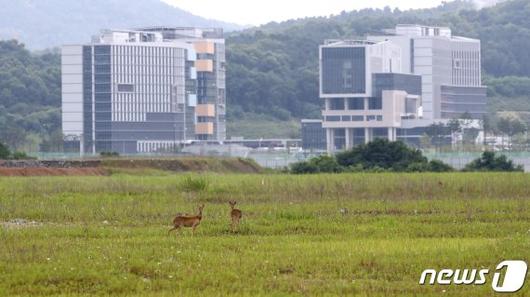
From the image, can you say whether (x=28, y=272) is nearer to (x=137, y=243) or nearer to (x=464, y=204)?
(x=137, y=243)

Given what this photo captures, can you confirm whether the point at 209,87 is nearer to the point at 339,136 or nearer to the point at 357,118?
the point at 339,136

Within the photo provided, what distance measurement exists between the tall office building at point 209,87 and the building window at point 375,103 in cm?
1712

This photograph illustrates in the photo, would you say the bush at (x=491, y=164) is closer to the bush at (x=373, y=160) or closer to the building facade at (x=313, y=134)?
the bush at (x=373, y=160)

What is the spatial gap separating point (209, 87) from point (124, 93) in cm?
1358

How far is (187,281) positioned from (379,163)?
6500 cm

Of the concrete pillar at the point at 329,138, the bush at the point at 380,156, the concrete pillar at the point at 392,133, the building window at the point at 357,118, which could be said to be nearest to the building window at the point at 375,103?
the building window at the point at 357,118

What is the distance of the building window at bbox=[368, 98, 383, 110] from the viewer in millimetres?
187125

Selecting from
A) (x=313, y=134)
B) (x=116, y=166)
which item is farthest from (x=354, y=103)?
(x=116, y=166)

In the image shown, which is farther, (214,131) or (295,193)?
(214,131)

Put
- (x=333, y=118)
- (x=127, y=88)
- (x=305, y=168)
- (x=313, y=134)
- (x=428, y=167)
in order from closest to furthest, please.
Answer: (x=428, y=167) < (x=305, y=168) < (x=127, y=88) < (x=333, y=118) < (x=313, y=134)

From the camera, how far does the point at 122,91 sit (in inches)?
7303

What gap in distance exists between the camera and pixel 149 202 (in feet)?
142

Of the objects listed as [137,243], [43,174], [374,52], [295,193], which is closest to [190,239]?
[137,243]

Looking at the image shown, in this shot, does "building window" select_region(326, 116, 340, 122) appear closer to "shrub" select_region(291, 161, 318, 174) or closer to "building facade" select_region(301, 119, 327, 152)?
"building facade" select_region(301, 119, 327, 152)
